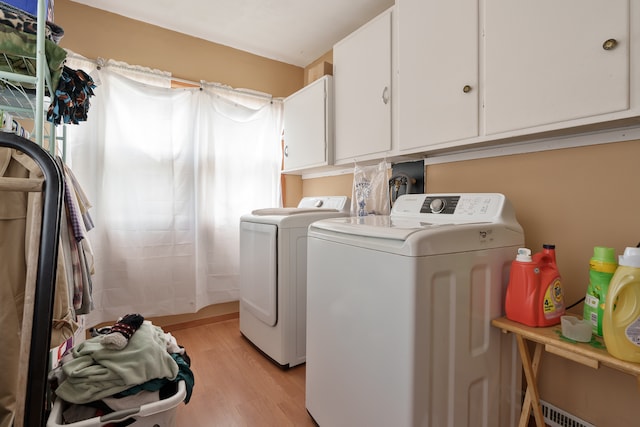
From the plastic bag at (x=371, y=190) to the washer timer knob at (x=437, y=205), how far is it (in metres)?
0.48

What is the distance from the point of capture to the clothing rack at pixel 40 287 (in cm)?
79

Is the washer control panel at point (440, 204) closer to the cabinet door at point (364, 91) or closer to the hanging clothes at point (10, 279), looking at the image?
the cabinet door at point (364, 91)

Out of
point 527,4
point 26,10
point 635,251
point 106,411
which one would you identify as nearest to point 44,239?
point 106,411

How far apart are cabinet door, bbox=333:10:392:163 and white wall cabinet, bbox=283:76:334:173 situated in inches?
3.0

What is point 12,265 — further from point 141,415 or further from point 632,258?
point 632,258

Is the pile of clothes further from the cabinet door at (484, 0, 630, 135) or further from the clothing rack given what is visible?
the cabinet door at (484, 0, 630, 135)

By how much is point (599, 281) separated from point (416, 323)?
67 cm

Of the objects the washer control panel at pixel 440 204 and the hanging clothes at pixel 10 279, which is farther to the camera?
the washer control panel at pixel 440 204

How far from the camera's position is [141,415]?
112cm

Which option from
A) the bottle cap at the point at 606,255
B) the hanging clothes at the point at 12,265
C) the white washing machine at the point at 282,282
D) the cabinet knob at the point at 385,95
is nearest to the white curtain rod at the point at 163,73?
the white washing machine at the point at 282,282

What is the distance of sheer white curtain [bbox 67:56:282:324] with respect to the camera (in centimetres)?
231

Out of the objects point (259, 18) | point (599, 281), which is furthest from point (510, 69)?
point (259, 18)

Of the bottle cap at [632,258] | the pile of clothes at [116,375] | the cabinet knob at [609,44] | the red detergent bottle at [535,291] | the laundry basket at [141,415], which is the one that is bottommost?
the laundry basket at [141,415]

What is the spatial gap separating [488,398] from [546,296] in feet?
1.53
